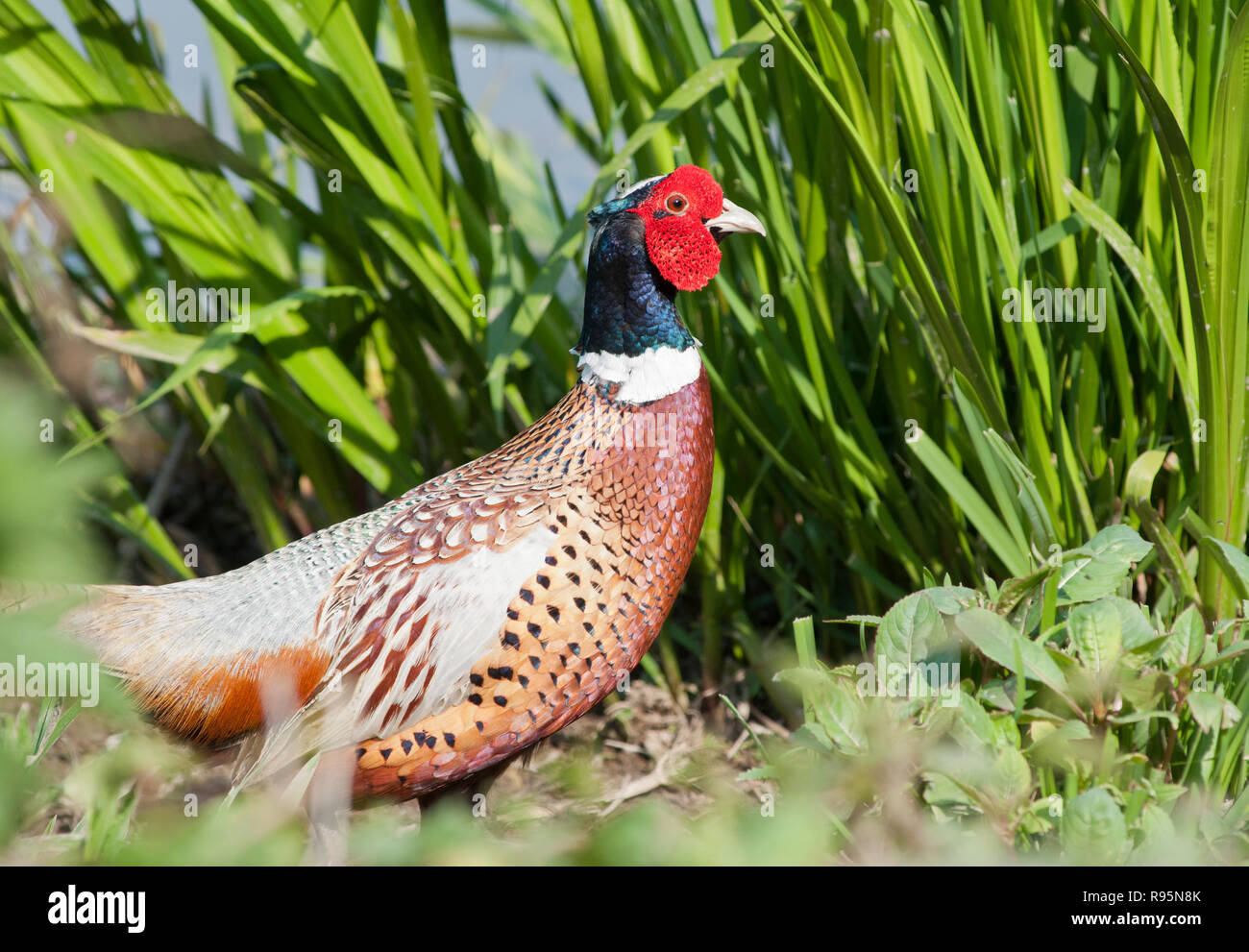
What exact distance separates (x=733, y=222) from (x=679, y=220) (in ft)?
0.37

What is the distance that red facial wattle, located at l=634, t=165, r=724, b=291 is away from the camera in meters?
1.90

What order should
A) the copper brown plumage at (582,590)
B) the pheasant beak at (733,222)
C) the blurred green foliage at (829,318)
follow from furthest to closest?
the pheasant beak at (733,222) → the copper brown plumage at (582,590) → the blurred green foliage at (829,318)

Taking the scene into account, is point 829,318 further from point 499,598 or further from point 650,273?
point 499,598

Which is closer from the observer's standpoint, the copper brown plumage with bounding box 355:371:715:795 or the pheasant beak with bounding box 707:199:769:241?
the copper brown plumage with bounding box 355:371:715:795

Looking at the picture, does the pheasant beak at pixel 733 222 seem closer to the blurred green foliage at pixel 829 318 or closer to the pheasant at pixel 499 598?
the pheasant at pixel 499 598

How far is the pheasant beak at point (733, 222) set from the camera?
1.95 meters

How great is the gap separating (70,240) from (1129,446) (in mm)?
2884

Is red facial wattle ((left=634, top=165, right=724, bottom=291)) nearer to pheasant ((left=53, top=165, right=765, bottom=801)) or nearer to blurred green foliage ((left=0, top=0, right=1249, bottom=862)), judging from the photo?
pheasant ((left=53, top=165, right=765, bottom=801))

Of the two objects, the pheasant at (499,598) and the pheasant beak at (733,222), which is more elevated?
the pheasant beak at (733,222)

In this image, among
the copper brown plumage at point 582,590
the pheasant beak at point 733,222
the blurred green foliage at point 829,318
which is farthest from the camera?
the pheasant beak at point 733,222

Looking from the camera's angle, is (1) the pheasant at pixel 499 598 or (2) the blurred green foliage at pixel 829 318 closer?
(2) the blurred green foliage at pixel 829 318

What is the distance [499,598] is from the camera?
72.6 inches

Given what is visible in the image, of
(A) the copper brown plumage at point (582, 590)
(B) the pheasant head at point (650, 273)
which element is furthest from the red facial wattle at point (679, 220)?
(A) the copper brown plumage at point (582, 590)

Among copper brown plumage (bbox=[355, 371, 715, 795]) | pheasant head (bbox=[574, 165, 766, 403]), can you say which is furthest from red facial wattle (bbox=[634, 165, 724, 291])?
copper brown plumage (bbox=[355, 371, 715, 795])
